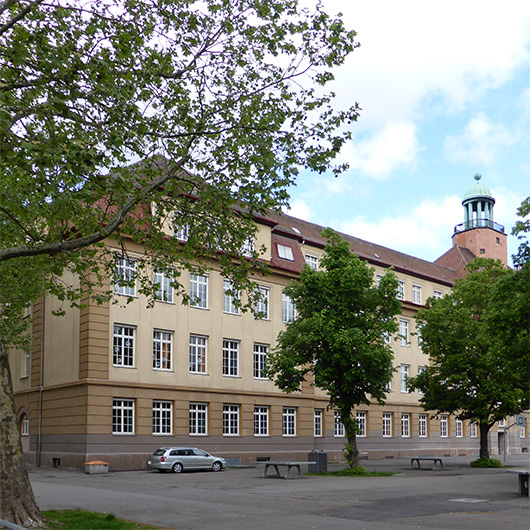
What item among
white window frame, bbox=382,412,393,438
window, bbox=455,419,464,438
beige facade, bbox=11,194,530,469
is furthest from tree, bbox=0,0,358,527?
window, bbox=455,419,464,438

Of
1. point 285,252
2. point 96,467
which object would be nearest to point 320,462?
point 96,467

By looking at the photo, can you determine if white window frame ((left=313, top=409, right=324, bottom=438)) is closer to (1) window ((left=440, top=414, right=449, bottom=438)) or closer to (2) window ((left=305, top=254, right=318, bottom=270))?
(2) window ((left=305, top=254, right=318, bottom=270))

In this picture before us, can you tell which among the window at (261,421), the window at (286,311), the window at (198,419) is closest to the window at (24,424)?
the window at (198,419)

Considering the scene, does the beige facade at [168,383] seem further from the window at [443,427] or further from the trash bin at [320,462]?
the window at [443,427]

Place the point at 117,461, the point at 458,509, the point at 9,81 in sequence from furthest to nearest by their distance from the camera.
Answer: the point at 117,461, the point at 458,509, the point at 9,81

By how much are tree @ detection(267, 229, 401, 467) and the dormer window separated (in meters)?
13.4

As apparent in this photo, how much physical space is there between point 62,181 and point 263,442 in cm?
3004

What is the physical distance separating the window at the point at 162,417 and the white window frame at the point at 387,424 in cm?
2040

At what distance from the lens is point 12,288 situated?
2361cm

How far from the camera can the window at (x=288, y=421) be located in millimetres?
43719

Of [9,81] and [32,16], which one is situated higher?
[32,16]

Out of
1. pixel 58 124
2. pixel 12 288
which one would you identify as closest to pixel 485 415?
pixel 12 288

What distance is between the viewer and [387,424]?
174 feet

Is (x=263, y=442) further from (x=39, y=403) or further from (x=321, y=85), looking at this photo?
(x=321, y=85)
